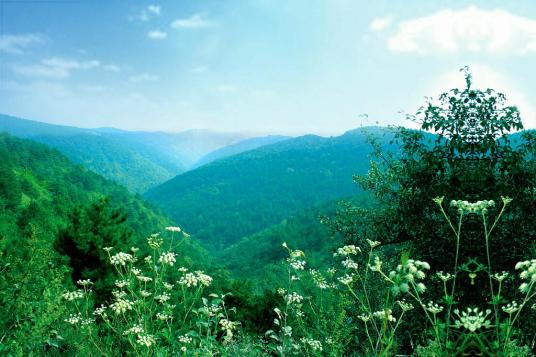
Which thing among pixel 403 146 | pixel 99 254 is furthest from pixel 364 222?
pixel 99 254

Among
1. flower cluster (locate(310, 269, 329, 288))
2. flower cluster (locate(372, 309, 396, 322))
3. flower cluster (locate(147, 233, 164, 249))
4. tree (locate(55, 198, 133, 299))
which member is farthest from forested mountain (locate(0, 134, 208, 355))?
flower cluster (locate(372, 309, 396, 322))

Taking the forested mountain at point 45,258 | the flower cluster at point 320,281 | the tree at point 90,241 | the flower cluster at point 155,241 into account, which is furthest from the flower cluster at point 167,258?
the tree at point 90,241

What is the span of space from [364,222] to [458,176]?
5.55 m

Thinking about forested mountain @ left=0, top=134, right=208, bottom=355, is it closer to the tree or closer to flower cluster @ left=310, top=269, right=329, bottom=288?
the tree

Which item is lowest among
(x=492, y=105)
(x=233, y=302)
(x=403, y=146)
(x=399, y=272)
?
(x=233, y=302)

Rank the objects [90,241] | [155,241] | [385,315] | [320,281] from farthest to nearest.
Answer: [90,241], [155,241], [320,281], [385,315]

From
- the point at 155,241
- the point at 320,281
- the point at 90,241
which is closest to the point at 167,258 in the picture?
the point at 155,241

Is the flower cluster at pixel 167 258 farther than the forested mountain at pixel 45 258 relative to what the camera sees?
Yes

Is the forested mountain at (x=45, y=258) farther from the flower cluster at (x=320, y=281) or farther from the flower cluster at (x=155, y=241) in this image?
the flower cluster at (x=320, y=281)

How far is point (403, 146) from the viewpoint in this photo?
10.4 metres

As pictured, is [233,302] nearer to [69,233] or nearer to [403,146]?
[69,233]

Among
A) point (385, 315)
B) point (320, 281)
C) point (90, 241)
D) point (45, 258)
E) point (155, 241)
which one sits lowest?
point (90, 241)

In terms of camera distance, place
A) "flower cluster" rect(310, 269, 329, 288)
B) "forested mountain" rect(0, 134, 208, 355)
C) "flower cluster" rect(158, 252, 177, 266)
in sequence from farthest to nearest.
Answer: "flower cluster" rect(158, 252, 177, 266)
"flower cluster" rect(310, 269, 329, 288)
"forested mountain" rect(0, 134, 208, 355)

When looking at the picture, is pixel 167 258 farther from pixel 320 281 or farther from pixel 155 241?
pixel 320 281
